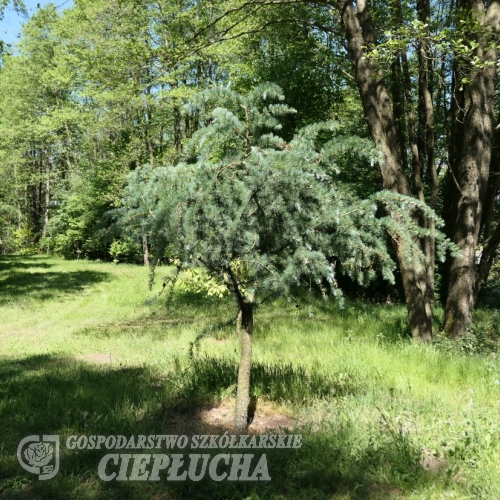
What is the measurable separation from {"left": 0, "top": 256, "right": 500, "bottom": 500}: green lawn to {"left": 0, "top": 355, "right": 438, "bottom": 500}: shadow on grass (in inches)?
0.5

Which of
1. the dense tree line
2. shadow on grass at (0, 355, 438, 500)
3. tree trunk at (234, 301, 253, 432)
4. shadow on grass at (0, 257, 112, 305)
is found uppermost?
Answer: the dense tree line

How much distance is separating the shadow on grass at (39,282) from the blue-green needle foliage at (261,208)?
455 inches

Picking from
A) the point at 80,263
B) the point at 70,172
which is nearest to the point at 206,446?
the point at 80,263

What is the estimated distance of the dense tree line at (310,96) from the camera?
22.7ft

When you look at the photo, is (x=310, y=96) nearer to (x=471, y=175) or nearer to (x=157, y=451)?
(x=471, y=175)

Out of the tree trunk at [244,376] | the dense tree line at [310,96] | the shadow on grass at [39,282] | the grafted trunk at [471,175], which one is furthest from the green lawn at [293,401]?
the shadow on grass at [39,282]

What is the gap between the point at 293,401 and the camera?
4.43 meters

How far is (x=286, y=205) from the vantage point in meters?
3.31

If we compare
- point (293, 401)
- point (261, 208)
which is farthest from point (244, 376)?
point (261, 208)

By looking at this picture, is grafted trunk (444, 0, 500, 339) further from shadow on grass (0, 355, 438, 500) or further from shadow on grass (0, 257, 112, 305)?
shadow on grass (0, 257, 112, 305)

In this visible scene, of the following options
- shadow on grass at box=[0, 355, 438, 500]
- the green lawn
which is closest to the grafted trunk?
the green lawn

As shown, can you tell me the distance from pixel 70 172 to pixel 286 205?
3042cm

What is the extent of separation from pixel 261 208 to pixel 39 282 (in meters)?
15.7

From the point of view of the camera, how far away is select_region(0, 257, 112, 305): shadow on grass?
45.6 ft
